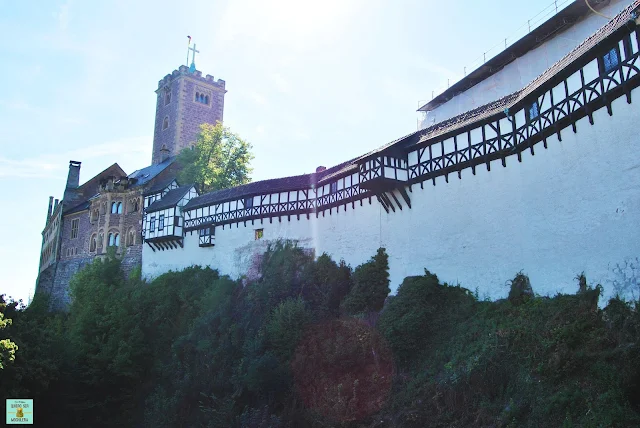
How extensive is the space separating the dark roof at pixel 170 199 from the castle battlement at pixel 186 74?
65.4 feet

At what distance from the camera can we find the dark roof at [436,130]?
1538 cm

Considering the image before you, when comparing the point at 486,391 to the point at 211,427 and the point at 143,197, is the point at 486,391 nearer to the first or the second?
the point at 211,427

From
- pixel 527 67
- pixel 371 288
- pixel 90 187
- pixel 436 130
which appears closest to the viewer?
pixel 436 130

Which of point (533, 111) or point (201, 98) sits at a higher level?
point (201, 98)

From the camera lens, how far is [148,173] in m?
45.8

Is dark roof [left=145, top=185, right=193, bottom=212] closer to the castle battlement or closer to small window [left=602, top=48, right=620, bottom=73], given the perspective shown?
the castle battlement

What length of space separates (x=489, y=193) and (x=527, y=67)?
11.5 meters

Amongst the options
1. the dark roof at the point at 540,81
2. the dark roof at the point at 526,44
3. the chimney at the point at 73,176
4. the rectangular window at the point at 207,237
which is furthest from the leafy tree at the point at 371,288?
the chimney at the point at 73,176

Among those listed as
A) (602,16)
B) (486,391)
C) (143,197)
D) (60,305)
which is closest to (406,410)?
(486,391)

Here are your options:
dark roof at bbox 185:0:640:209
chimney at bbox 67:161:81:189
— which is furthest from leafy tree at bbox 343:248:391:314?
chimney at bbox 67:161:81:189

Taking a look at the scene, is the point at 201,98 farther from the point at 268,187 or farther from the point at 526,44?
the point at 526,44

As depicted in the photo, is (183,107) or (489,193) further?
(183,107)

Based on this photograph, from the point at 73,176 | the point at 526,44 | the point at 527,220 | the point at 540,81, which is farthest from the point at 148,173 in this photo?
the point at 540,81

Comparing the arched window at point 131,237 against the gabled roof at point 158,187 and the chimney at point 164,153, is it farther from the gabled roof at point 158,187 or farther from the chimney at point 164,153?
the chimney at point 164,153
